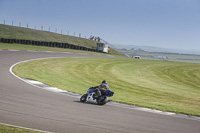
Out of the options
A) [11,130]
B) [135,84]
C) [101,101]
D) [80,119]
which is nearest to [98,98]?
[101,101]

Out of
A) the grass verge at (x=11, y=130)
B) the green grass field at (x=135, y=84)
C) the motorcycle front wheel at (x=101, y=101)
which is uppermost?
the grass verge at (x=11, y=130)

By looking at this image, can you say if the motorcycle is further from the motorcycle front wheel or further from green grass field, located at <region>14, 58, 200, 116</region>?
green grass field, located at <region>14, 58, 200, 116</region>

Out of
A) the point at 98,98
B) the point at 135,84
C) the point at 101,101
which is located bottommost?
the point at 135,84

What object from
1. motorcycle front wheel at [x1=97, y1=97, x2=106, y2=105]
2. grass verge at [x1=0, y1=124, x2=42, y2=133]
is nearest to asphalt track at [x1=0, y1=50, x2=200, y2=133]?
grass verge at [x1=0, y1=124, x2=42, y2=133]

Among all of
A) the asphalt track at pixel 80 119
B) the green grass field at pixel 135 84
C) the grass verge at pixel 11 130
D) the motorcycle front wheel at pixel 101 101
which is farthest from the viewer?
the green grass field at pixel 135 84

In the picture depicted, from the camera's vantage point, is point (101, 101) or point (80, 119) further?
point (101, 101)

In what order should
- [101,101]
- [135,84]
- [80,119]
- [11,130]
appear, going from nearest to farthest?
→ 1. [11,130]
2. [80,119]
3. [101,101]
4. [135,84]

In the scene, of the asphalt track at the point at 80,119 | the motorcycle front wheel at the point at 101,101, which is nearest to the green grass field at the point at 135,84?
the motorcycle front wheel at the point at 101,101

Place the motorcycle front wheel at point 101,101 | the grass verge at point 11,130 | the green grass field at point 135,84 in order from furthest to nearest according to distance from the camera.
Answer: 1. the green grass field at point 135,84
2. the motorcycle front wheel at point 101,101
3. the grass verge at point 11,130

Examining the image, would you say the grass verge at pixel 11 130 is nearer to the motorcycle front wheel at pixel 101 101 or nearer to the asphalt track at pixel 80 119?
the asphalt track at pixel 80 119

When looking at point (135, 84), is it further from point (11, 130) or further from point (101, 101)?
point (11, 130)

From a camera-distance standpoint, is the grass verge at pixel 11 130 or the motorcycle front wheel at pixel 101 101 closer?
the grass verge at pixel 11 130

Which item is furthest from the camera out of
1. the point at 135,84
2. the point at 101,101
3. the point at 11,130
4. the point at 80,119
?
the point at 135,84

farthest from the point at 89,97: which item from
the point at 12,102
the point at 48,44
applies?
the point at 48,44
